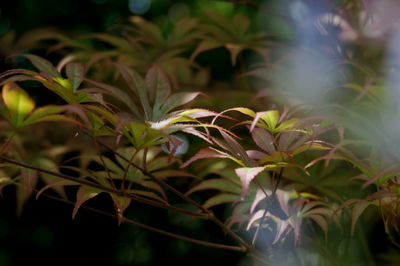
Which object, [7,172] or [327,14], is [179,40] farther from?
[7,172]

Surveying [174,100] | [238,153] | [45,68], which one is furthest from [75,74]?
[238,153]

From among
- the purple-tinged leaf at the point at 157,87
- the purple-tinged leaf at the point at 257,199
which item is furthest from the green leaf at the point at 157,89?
the purple-tinged leaf at the point at 257,199

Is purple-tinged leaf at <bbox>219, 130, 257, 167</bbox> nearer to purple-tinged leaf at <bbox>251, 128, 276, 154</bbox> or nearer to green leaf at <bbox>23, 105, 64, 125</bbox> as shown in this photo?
purple-tinged leaf at <bbox>251, 128, 276, 154</bbox>

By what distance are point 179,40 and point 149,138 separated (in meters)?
0.61

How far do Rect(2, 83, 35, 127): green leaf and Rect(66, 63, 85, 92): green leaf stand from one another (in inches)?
4.9

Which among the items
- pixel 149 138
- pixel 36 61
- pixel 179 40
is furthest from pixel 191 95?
pixel 179 40

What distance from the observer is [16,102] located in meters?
0.52

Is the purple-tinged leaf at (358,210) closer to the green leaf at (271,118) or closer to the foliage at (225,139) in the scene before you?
the foliage at (225,139)

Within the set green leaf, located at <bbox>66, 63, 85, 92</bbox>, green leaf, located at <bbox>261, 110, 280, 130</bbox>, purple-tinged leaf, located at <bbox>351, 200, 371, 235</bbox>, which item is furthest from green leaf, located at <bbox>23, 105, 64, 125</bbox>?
purple-tinged leaf, located at <bbox>351, 200, 371, 235</bbox>

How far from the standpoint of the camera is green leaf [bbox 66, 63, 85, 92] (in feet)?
2.17

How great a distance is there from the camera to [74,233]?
58.9 inches

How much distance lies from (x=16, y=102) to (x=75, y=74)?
0.53ft

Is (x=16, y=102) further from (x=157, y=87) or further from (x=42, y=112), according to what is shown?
(x=157, y=87)

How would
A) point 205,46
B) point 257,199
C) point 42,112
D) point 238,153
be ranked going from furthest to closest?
point 205,46, point 257,199, point 238,153, point 42,112
